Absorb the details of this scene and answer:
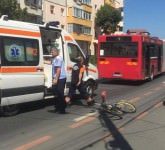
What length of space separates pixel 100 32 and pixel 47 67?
70.6m

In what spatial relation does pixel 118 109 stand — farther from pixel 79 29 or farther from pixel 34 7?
pixel 79 29

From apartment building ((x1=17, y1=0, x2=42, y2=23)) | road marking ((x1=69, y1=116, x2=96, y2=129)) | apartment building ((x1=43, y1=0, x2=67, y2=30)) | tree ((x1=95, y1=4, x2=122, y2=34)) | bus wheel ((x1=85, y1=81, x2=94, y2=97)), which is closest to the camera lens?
road marking ((x1=69, y1=116, x2=96, y2=129))

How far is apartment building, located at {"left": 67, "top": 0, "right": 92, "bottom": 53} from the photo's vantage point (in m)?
68.1

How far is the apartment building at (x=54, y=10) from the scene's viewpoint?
60.4m

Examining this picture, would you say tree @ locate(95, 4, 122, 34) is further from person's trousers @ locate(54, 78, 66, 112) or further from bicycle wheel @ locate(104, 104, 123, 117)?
person's trousers @ locate(54, 78, 66, 112)

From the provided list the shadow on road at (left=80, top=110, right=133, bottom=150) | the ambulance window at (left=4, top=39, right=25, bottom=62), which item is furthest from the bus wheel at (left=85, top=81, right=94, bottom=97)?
the shadow on road at (left=80, top=110, right=133, bottom=150)

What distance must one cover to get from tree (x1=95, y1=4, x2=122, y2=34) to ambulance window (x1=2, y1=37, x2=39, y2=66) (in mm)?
66812

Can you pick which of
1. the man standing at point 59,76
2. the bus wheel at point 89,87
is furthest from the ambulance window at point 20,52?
the bus wheel at point 89,87

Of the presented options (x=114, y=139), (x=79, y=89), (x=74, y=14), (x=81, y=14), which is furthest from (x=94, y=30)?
(x=114, y=139)

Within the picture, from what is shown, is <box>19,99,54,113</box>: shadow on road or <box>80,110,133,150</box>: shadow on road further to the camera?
<box>19,99,54,113</box>: shadow on road

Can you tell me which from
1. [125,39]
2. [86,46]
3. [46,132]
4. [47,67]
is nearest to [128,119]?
[46,132]

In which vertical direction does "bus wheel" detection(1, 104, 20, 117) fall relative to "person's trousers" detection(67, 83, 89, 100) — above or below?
below

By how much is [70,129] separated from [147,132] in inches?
64.5

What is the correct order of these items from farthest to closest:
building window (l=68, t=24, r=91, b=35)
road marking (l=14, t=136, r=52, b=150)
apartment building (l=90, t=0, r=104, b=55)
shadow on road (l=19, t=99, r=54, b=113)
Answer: apartment building (l=90, t=0, r=104, b=55) → building window (l=68, t=24, r=91, b=35) → shadow on road (l=19, t=99, r=54, b=113) → road marking (l=14, t=136, r=52, b=150)
